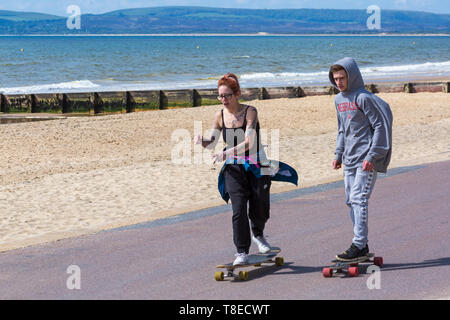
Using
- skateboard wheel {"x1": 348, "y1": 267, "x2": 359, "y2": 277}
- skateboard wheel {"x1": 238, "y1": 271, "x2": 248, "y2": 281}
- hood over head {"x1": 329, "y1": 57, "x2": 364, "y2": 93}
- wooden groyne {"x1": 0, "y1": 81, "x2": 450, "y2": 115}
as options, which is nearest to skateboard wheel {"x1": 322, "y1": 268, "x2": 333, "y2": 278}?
skateboard wheel {"x1": 348, "y1": 267, "x2": 359, "y2": 277}

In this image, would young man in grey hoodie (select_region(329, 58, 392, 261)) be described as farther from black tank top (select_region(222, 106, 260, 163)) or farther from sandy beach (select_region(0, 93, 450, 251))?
sandy beach (select_region(0, 93, 450, 251))

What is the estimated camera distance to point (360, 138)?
234 inches

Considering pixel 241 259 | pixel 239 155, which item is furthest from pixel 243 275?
pixel 239 155

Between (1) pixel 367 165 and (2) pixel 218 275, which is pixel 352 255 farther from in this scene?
(2) pixel 218 275

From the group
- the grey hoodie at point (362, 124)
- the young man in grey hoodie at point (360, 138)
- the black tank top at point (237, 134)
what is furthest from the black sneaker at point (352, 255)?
the black tank top at point (237, 134)

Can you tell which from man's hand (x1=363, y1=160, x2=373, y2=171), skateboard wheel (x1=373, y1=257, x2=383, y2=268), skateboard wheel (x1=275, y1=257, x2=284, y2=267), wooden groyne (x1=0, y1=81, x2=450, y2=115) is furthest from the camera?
wooden groyne (x1=0, y1=81, x2=450, y2=115)

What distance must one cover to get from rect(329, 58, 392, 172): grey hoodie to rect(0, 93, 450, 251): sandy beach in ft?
11.8

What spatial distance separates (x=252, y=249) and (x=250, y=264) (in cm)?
97

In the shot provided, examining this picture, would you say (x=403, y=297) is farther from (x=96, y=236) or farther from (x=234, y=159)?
(x=96, y=236)

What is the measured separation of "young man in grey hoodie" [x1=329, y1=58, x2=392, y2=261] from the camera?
5828 millimetres

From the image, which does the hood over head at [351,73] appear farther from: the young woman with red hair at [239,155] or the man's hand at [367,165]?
the young woman with red hair at [239,155]

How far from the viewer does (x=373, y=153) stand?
19.0ft
